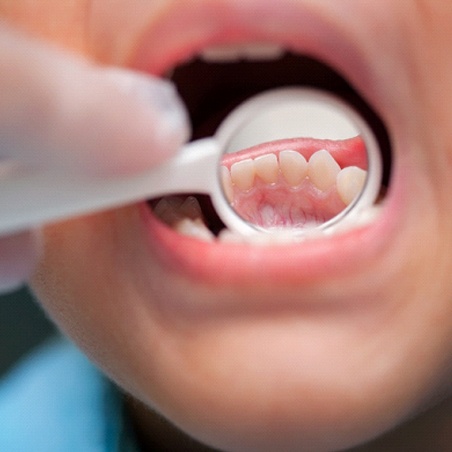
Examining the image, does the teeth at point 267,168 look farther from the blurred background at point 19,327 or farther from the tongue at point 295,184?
the blurred background at point 19,327

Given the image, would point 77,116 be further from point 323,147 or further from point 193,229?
point 323,147

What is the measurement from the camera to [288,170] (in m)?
0.78

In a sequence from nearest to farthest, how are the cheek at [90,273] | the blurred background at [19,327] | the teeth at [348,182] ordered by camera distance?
the cheek at [90,273] → the teeth at [348,182] → the blurred background at [19,327]

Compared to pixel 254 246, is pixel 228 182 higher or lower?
higher

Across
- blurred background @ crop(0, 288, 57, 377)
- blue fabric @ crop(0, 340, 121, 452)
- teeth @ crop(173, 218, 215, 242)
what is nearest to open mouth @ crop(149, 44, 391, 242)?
teeth @ crop(173, 218, 215, 242)

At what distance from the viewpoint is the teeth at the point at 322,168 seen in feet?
2.47

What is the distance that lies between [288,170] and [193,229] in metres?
0.28

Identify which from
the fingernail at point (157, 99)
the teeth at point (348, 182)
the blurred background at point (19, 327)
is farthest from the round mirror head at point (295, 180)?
the blurred background at point (19, 327)

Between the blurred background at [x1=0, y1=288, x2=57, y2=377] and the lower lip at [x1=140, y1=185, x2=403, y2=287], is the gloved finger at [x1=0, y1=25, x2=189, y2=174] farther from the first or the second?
the blurred background at [x1=0, y1=288, x2=57, y2=377]

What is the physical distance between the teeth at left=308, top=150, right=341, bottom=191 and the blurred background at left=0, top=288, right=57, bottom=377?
57 cm

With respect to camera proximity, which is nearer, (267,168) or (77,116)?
(77,116)

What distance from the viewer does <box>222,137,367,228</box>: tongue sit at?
0.71 metres

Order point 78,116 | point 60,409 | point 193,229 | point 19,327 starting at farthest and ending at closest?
1. point 19,327
2. point 60,409
3. point 193,229
4. point 78,116

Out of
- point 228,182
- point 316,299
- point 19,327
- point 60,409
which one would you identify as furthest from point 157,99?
point 19,327
